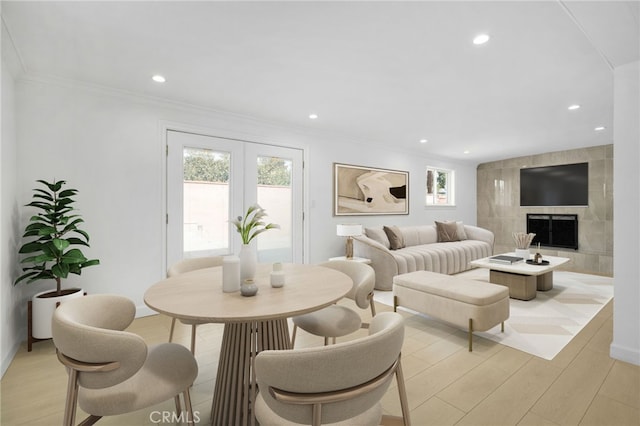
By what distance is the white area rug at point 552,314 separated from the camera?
8.47 feet

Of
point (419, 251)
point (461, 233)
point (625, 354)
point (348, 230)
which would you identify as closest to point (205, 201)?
point (348, 230)

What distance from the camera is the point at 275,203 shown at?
14.0 ft

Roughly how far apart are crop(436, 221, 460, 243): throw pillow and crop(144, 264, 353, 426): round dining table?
496 cm

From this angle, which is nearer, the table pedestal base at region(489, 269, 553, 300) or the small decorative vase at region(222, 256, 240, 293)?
the small decorative vase at region(222, 256, 240, 293)

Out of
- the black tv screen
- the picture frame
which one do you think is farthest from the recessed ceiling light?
the black tv screen

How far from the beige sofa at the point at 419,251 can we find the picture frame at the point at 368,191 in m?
0.48

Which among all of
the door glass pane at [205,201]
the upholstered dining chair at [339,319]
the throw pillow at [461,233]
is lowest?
the upholstered dining chair at [339,319]

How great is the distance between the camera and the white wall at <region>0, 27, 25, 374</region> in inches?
87.0

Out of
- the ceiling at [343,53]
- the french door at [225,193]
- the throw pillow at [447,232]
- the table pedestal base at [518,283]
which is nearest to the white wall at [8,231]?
the ceiling at [343,53]

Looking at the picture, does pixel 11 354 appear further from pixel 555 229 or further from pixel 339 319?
pixel 555 229

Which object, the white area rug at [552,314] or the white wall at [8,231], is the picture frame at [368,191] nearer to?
the white area rug at [552,314]

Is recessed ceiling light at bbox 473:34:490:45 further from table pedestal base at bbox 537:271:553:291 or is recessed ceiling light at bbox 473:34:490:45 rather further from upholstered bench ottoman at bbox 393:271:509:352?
table pedestal base at bbox 537:271:553:291

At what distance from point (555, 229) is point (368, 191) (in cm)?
448

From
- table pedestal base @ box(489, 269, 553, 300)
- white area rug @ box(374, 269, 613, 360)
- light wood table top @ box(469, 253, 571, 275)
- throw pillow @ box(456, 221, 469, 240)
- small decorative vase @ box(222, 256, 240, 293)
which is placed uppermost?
small decorative vase @ box(222, 256, 240, 293)
